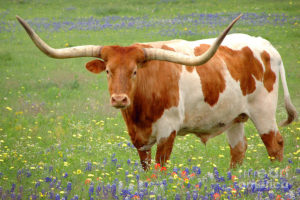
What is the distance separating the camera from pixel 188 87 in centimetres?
629

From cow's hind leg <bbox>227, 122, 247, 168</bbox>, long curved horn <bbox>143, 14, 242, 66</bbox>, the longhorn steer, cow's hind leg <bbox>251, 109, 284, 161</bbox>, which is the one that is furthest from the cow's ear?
cow's hind leg <bbox>227, 122, 247, 168</bbox>

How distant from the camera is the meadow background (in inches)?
188

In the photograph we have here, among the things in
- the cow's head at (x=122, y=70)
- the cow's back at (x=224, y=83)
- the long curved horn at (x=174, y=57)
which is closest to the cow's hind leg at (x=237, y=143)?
the cow's back at (x=224, y=83)

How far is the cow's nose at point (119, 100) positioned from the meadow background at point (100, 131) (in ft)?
2.74

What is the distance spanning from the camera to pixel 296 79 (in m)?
14.6

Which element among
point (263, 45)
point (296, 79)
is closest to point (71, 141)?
point (263, 45)

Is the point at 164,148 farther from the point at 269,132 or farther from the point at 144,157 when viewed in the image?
the point at 269,132

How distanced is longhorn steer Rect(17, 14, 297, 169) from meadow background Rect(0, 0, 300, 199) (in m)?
0.44

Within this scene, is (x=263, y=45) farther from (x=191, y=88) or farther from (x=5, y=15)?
(x=5, y=15)

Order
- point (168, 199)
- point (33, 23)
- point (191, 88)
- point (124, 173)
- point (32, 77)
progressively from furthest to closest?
point (33, 23), point (32, 77), point (191, 88), point (124, 173), point (168, 199)

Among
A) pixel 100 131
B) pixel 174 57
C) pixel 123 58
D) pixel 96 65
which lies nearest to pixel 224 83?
pixel 174 57

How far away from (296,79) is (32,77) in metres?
8.37

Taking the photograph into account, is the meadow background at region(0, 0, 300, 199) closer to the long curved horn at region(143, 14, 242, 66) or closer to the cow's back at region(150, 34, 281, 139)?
the cow's back at region(150, 34, 281, 139)

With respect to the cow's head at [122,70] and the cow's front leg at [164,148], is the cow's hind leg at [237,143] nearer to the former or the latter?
the cow's front leg at [164,148]
